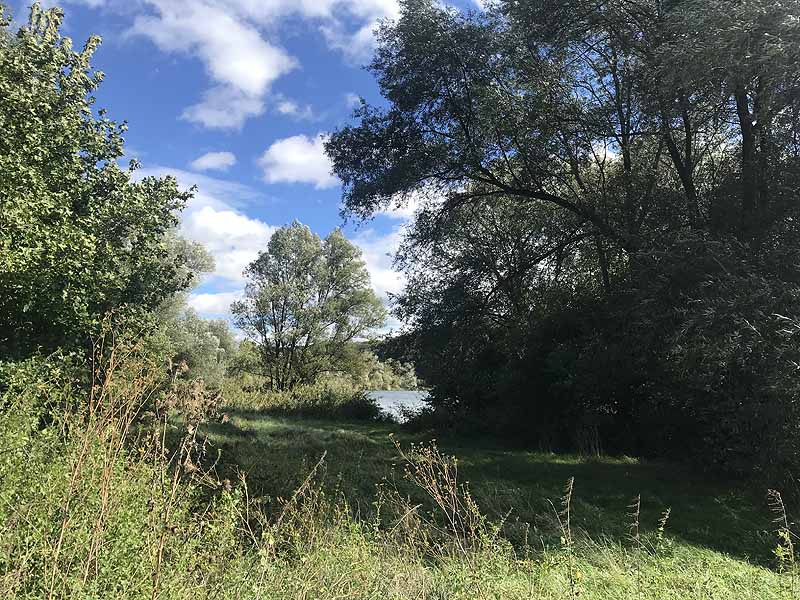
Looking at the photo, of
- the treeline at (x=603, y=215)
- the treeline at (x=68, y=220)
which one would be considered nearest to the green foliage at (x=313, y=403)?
the treeline at (x=603, y=215)

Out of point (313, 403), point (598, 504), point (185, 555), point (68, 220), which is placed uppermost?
point (68, 220)

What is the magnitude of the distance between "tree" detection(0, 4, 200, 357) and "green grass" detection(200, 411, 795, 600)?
3.80 meters

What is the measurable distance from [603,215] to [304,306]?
29.7m

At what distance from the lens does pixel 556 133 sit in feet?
45.4

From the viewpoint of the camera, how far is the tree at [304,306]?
3972 centimetres

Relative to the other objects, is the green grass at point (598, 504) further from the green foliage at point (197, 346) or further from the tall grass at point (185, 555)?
the green foliage at point (197, 346)

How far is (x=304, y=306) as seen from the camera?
1582 inches

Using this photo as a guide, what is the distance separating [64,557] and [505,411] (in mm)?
13788

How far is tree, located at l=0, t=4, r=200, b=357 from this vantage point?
846 cm

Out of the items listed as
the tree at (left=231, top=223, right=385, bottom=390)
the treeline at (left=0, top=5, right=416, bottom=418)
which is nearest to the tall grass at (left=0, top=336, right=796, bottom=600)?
the treeline at (left=0, top=5, right=416, bottom=418)

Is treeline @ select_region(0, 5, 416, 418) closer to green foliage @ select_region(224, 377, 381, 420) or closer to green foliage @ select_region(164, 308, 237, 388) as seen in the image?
green foliage @ select_region(224, 377, 381, 420)

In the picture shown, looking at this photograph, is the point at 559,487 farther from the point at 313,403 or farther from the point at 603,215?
the point at 313,403

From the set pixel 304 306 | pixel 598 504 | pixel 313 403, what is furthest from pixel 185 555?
pixel 304 306

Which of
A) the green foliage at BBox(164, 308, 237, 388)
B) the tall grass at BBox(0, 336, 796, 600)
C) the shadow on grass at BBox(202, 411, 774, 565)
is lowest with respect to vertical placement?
the shadow on grass at BBox(202, 411, 774, 565)
